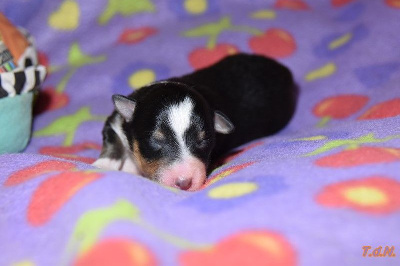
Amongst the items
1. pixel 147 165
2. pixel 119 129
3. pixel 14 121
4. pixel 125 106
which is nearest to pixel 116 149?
pixel 119 129

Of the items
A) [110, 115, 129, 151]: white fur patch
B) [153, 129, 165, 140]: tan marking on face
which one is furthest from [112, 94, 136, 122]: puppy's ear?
[153, 129, 165, 140]: tan marking on face

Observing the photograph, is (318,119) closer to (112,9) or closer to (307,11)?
(307,11)

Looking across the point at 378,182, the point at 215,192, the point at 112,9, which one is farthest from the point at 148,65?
the point at 378,182

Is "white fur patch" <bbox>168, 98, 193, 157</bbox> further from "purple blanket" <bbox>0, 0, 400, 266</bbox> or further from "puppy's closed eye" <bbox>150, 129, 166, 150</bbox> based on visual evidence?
"purple blanket" <bbox>0, 0, 400, 266</bbox>

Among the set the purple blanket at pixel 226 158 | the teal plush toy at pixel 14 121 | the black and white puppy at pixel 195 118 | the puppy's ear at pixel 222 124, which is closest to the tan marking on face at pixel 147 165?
the black and white puppy at pixel 195 118

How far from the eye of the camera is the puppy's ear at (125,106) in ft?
9.61

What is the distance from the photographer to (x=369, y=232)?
5.82 ft

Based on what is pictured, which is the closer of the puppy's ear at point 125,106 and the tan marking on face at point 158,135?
the tan marking on face at point 158,135

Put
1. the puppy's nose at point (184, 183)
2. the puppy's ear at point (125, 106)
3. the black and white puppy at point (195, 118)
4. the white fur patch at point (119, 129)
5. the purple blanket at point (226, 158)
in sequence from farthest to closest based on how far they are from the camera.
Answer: the white fur patch at point (119, 129) < the puppy's ear at point (125, 106) < the black and white puppy at point (195, 118) < the puppy's nose at point (184, 183) < the purple blanket at point (226, 158)

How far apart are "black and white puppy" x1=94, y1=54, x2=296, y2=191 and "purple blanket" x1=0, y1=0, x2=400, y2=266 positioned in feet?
0.58

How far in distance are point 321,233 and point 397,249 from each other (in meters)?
0.27

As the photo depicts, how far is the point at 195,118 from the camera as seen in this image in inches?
109

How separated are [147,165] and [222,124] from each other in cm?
50

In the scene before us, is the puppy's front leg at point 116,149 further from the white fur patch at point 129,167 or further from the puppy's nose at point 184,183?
the puppy's nose at point 184,183
